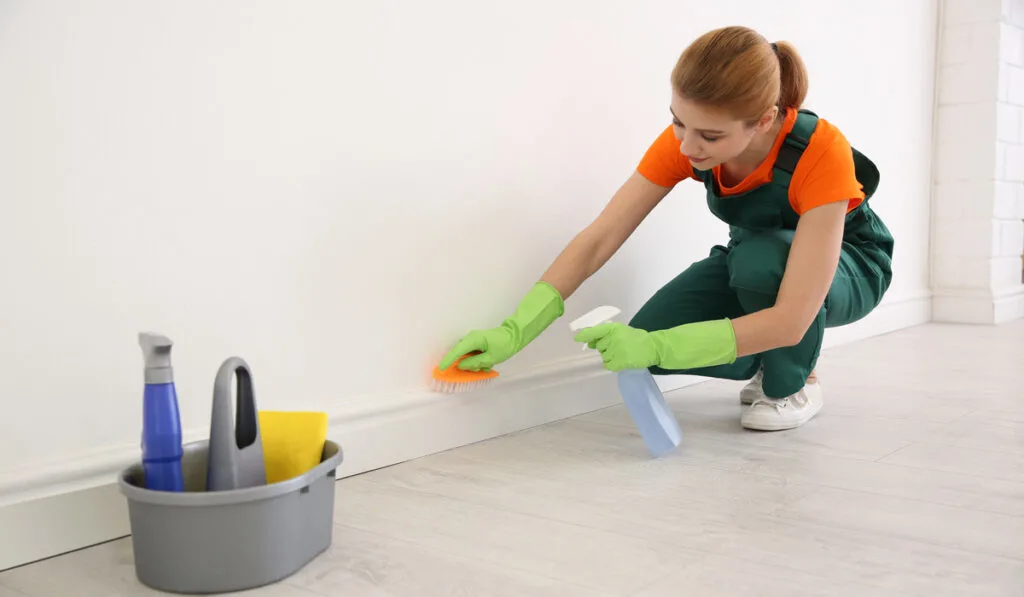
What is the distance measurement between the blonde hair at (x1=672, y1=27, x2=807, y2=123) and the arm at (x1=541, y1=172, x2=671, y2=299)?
301 mm

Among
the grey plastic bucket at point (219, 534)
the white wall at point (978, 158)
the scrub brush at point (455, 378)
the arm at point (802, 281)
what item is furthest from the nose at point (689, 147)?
the white wall at point (978, 158)

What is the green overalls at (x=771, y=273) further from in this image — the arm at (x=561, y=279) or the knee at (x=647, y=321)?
the arm at (x=561, y=279)

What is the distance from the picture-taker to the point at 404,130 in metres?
1.42

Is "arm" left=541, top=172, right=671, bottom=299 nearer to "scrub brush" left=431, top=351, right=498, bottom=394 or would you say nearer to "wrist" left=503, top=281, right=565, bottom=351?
"wrist" left=503, top=281, right=565, bottom=351

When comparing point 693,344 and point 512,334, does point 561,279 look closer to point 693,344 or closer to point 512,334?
point 512,334

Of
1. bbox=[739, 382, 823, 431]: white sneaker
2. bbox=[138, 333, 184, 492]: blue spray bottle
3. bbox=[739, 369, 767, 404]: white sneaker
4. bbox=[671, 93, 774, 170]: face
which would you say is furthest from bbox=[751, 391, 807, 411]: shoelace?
bbox=[138, 333, 184, 492]: blue spray bottle

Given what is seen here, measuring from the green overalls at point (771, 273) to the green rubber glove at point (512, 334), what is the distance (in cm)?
31

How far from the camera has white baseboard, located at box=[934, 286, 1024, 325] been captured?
312cm

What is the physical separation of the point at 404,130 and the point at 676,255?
821mm

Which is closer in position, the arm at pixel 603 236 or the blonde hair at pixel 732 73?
the blonde hair at pixel 732 73

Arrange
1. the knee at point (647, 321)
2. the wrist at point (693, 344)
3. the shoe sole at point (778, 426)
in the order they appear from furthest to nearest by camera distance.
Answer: the knee at point (647, 321) → the shoe sole at point (778, 426) → the wrist at point (693, 344)

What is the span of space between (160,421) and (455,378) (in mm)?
593

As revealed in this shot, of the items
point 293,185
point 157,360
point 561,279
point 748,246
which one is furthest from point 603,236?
point 157,360

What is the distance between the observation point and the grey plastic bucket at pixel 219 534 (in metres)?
0.91
